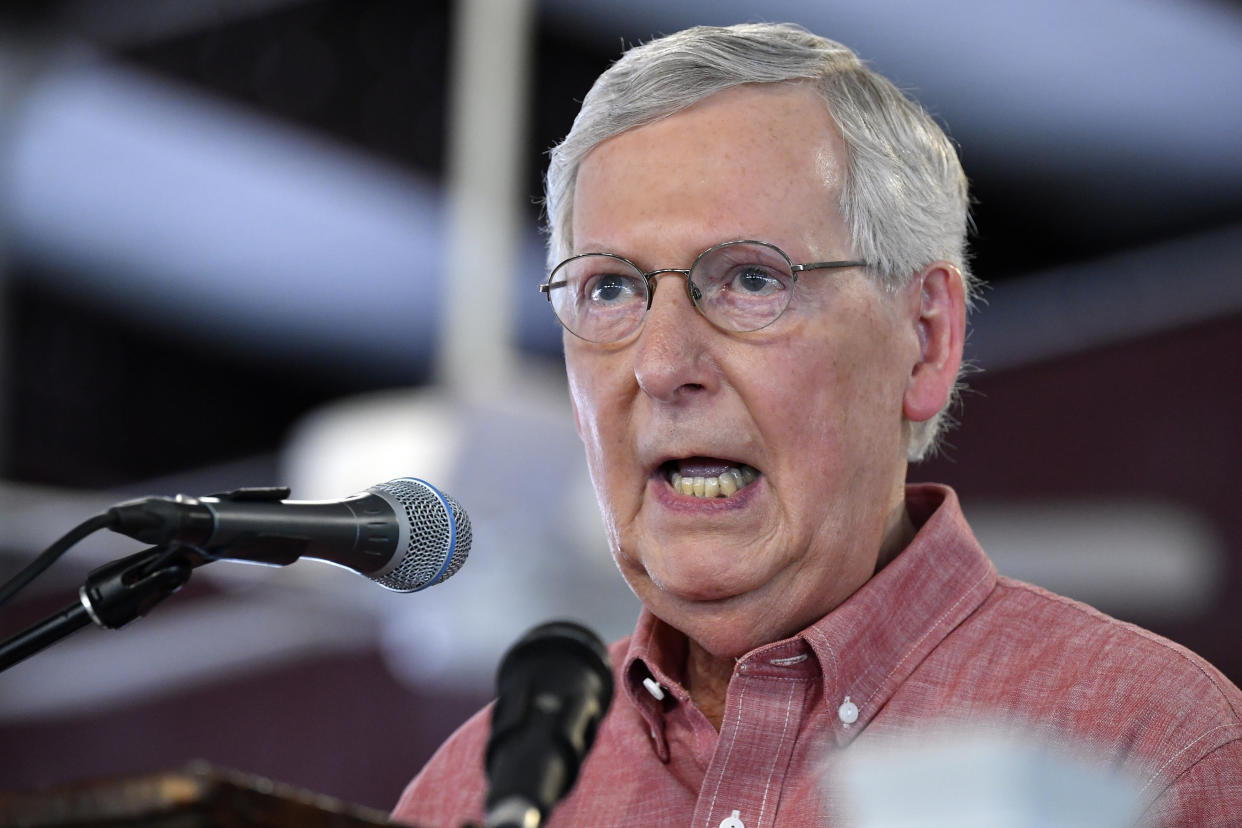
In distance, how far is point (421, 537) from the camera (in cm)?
133

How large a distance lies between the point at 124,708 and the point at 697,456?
3.88m

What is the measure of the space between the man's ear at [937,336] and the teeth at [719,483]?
231 millimetres

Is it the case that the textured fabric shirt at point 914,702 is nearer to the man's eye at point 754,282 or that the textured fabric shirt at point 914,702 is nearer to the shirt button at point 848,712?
the shirt button at point 848,712

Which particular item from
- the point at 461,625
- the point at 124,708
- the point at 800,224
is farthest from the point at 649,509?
the point at 124,708

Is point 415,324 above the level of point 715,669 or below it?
below

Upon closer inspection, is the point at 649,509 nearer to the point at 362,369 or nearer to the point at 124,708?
the point at 124,708

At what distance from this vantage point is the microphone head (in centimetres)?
132

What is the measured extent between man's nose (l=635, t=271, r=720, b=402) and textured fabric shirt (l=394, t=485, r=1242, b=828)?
0.96 ft

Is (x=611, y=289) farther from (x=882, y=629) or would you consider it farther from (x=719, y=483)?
(x=882, y=629)

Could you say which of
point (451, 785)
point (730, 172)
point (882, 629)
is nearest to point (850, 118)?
point (730, 172)

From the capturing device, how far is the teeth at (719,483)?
166 centimetres

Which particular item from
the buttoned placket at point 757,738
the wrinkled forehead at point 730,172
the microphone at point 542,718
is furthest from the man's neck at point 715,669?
the microphone at point 542,718

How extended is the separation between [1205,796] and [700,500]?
582 millimetres

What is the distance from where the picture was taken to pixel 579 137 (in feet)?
6.00
